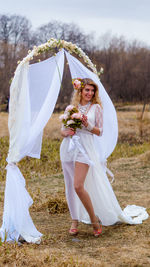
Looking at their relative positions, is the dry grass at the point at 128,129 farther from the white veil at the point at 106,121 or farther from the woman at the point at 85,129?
the woman at the point at 85,129

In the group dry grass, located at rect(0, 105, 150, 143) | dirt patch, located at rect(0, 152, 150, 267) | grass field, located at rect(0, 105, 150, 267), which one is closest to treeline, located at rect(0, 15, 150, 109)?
dry grass, located at rect(0, 105, 150, 143)

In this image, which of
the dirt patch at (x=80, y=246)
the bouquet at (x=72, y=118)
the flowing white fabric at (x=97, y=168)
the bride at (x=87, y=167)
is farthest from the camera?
the flowing white fabric at (x=97, y=168)

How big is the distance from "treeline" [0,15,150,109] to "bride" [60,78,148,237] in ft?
70.4

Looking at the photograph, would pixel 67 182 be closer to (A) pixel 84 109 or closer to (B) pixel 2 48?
(A) pixel 84 109

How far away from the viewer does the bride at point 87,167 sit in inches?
180

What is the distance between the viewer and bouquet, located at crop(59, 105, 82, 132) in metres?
4.43

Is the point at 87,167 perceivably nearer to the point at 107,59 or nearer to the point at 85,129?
the point at 85,129

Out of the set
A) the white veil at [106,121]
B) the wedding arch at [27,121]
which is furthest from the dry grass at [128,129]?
the wedding arch at [27,121]

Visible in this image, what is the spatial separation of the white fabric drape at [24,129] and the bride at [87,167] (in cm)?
33

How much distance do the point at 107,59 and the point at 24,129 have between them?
Result: 2803 cm

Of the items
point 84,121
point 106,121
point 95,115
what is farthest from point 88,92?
point 106,121

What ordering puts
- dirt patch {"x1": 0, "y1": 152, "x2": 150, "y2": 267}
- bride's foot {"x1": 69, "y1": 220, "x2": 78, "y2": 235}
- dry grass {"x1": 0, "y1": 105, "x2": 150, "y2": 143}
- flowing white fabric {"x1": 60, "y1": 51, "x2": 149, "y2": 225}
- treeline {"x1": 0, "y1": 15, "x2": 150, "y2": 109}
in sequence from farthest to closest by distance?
1. treeline {"x1": 0, "y1": 15, "x2": 150, "y2": 109}
2. dry grass {"x1": 0, "y1": 105, "x2": 150, "y2": 143}
3. bride's foot {"x1": 69, "y1": 220, "x2": 78, "y2": 235}
4. flowing white fabric {"x1": 60, "y1": 51, "x2": 149, "y2": 225}
5. dirt patch {"x1": 0, "y1": 152, "x2": 150, "y2": 267}

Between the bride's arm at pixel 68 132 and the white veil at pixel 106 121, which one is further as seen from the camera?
the white veil at pixel 106 121

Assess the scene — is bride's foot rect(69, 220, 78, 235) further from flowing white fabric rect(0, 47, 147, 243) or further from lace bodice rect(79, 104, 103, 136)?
lace bodice rect(79, 104, 103, 136)
